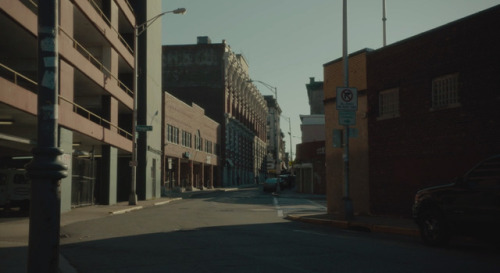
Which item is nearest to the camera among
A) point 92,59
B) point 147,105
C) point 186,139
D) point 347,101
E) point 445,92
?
point 445,92

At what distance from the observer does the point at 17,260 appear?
838 cm

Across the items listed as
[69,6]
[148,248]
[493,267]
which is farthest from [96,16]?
[493,267]

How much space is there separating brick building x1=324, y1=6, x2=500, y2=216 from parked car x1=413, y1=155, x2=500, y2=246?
4900mm

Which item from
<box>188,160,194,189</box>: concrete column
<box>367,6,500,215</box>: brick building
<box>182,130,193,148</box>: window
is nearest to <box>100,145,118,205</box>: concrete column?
<box>367,6,500,215</box>: brick building

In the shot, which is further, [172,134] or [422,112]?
[172,134]

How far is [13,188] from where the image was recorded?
70.4ft

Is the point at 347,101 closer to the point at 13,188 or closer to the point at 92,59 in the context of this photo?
the point at 13,188

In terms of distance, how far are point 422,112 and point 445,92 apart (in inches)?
40.7

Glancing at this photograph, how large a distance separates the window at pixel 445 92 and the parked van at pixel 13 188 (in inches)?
647

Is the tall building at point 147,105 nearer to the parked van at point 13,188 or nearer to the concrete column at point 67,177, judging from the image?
the concrete column at point 67,177

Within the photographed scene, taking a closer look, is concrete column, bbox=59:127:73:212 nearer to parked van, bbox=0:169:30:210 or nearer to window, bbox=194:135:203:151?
parked van, bbox=0:169:30:210

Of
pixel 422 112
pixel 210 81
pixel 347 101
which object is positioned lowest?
pixel 422 112

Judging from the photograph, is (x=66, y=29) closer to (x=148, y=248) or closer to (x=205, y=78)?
(x=148, y=248)

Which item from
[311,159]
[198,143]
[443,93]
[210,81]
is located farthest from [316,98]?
[443,93]
